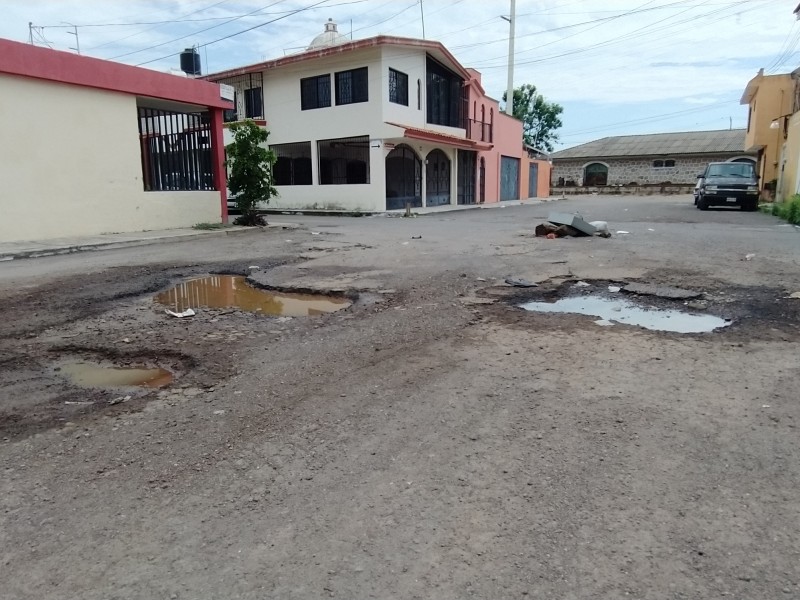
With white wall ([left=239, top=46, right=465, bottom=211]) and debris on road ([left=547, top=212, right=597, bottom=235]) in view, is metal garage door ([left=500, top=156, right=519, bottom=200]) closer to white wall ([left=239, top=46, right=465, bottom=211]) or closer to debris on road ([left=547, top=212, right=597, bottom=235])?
white wall ([left=239, top=46, right=465, bottom=211])

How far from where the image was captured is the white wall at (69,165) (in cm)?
1218

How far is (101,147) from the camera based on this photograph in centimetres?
1388

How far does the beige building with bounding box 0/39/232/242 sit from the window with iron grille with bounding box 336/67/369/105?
7.77 metres

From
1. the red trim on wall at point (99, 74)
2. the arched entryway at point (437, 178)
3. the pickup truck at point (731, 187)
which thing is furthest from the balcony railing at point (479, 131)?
the red trim on wall at point (99, 74)

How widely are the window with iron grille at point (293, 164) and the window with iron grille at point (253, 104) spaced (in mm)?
1874

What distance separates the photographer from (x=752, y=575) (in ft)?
6.63

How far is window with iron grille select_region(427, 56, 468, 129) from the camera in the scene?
2694cm

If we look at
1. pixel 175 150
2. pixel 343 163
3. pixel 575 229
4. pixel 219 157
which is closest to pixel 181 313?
pixel 575 229

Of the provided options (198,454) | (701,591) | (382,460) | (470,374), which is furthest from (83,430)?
(701,591)

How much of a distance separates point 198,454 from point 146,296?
4.64m

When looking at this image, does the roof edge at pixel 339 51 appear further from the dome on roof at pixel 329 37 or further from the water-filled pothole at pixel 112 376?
the water-filled pothole at pixel 112 376

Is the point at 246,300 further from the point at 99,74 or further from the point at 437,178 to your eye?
the point at 437,178

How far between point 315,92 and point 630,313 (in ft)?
73.1

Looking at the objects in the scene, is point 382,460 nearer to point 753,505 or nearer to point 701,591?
point 701,591
